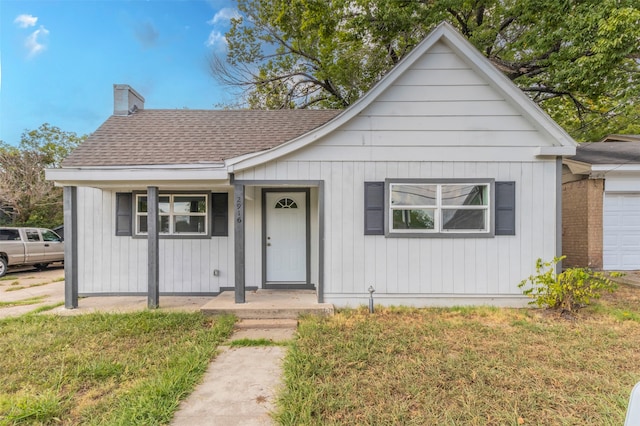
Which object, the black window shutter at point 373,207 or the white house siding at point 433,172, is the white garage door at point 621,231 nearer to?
the white house siding at point 433,172

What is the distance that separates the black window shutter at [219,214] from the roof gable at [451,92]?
1.47 meters

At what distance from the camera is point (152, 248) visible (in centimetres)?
524

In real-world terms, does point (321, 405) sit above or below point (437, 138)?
below

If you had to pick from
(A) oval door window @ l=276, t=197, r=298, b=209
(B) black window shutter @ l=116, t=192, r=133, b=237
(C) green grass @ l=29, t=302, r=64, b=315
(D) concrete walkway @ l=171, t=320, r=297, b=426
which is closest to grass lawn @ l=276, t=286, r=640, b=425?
(D) concrete walkway @ l=171, t=320, r=297, b=426

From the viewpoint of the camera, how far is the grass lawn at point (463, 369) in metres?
2.48

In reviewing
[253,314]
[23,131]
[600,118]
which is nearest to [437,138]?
[253,314]

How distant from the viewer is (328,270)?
5293 mm

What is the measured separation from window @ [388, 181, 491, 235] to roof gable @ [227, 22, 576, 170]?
1.37 m

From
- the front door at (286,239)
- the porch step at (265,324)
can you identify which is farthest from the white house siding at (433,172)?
the front door at (286,239)

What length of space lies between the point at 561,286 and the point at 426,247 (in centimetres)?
209

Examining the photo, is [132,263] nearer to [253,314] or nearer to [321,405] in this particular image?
[253,314]

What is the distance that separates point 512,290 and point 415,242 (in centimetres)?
190

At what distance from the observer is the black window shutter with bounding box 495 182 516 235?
5188 mm

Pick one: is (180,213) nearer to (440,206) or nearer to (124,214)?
(124,214)
